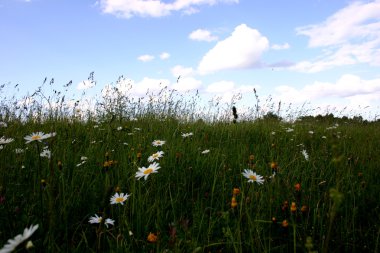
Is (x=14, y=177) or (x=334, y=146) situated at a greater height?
(x=334, y=146)

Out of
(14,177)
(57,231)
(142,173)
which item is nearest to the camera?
(57,231)

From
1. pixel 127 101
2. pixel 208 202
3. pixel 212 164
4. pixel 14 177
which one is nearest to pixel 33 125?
pixel 127 101

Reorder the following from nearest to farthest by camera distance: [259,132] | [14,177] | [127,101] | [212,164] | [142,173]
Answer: [142,173]
[14,177]
[212,164]
[259,132]
[127,101]

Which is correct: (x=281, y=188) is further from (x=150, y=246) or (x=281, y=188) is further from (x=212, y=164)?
(x=150, y=246)

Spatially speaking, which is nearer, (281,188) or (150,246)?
(150,246)

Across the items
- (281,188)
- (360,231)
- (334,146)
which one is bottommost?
(360,231)

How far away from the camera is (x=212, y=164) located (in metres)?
2.21

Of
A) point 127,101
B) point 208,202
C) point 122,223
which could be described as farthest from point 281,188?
point 127,101

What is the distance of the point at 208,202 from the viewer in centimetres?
178

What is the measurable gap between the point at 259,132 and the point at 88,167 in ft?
7.75

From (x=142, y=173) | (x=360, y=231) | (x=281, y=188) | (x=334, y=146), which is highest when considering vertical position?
(x=334, y=146)

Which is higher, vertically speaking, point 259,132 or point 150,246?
point 259,132

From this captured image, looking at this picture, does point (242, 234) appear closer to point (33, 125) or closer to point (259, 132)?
point (259, 132)

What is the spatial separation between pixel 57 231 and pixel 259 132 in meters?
2.97
